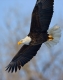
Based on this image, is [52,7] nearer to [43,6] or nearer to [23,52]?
[43,6]

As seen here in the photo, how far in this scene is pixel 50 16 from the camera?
8898 millimetres

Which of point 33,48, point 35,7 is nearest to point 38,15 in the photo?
point 35,7

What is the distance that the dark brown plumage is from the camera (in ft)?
29.2

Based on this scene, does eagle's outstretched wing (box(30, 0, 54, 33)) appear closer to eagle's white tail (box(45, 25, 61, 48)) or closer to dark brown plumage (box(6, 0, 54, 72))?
dark brown plumage (box(6, 0, 54, 72))

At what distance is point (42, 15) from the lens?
9.02m

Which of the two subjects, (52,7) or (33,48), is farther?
(33,48)

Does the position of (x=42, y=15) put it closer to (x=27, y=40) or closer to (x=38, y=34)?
(x=38, y=34)

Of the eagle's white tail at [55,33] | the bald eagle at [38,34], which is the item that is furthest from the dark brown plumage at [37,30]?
the eagle's white tail at [55,33]

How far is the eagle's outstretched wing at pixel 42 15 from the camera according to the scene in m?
8.84

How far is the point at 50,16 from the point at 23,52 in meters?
1.21

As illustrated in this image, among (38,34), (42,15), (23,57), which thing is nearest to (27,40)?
(38,34)

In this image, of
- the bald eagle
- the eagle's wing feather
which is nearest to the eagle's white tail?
the bald eagle

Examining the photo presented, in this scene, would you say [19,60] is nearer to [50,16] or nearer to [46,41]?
[46,41]

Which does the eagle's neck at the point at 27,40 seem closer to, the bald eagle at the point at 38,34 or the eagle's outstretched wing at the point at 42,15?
the bald eagle at the point at 38,34
